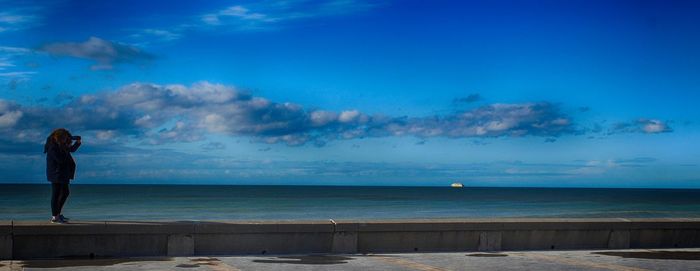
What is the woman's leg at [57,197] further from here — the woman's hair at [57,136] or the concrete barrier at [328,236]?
the woman's hair at [57,136]

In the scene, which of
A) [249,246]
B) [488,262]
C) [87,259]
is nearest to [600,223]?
[488,262]

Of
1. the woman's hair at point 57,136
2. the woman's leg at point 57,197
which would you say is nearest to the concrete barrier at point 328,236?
the woman's leg at point 57,197

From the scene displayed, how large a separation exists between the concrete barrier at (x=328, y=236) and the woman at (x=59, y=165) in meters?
0.51

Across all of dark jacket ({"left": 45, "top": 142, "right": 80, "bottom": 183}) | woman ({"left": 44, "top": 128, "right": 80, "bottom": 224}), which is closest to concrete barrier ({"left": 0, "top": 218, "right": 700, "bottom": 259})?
woman ({"left": 44, "top": 128, "right": 80, "bottom": 224})

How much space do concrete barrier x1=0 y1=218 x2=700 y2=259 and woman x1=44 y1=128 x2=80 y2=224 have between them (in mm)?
513

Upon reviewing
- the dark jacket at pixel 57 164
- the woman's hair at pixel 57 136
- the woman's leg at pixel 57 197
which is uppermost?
the woman's hair at pixel 57 136

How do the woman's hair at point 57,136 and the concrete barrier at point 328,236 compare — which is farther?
the woman's hair at point 57,136

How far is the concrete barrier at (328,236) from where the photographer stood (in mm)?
11492

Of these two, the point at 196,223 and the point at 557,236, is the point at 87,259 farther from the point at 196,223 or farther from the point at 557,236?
the point at 557,236

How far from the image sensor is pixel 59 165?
1181 cm

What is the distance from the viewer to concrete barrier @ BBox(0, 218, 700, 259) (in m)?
11.5

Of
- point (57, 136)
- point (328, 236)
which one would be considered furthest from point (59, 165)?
point (328, 236)

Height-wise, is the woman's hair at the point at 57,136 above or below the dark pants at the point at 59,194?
above

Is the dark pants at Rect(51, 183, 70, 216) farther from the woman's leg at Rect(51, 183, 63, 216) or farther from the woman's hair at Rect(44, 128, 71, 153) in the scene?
the woman's hair at Rect(44, 128, 71, 153)
